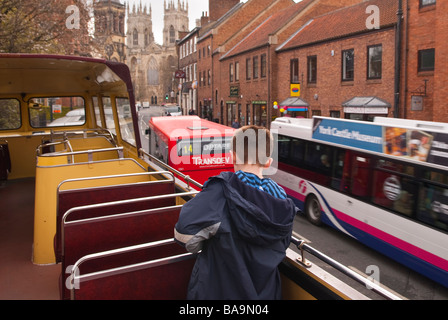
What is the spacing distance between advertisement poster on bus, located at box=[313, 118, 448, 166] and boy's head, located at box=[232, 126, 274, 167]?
215 inches

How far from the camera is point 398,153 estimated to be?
8.09 meters

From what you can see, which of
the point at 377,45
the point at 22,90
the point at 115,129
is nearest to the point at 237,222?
the point at 115,129

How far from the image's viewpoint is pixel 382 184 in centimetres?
852

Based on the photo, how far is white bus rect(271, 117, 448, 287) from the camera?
7.07 metres

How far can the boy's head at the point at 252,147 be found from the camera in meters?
2.61

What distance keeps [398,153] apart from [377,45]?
14975 mm

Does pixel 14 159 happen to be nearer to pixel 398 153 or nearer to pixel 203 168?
pixel 203 168

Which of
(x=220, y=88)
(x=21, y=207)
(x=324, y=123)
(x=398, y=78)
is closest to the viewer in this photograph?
(x=21, y=207)

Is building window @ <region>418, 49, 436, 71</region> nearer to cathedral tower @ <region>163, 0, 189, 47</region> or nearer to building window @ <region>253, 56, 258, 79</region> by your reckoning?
building window @ <region>253, 56, 258, 79</region>

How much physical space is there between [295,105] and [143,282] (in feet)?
83.4

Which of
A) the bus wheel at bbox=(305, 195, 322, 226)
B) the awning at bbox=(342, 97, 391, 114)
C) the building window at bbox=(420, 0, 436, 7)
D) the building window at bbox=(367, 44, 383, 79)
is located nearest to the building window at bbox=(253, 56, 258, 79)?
the awning at bbox=(342, 97, 391, 114)

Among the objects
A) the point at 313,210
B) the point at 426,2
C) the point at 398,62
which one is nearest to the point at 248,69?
the point at 398,62

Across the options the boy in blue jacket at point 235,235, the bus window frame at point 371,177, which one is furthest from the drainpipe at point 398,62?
the boy in blue jacket at point 235,235

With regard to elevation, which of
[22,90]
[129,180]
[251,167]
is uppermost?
[22,90]
